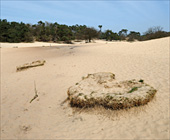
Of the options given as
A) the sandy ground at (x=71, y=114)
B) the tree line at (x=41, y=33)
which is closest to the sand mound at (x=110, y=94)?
the sandy ground at (x=71, y=114)

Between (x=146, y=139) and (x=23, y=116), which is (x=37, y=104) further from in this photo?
(x=146, y=139)

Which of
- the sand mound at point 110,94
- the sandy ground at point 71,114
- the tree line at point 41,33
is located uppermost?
the tree line at point 41,33

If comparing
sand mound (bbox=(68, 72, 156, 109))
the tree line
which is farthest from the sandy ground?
the tree line

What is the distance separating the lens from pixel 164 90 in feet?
16.5

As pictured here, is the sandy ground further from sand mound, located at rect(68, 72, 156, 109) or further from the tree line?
the tree line

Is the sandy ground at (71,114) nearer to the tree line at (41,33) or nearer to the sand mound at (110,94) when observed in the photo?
the sand mound at (110,94)

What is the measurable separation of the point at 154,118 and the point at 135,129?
69 cm

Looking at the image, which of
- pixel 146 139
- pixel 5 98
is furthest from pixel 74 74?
pixel 146 139

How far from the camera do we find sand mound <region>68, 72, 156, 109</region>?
3842 mm

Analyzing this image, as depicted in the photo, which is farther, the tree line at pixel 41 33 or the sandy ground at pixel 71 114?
the tree line at pixel 41 33

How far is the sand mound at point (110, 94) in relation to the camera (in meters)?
3.84

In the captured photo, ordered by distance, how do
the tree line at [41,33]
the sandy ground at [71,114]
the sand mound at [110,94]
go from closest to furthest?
the sandy ground at [71,114]
the sand mound at [110,94]
the tree line at [41,33]

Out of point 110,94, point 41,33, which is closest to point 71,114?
point 110,94

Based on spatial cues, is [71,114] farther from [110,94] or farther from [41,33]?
[41,33]
